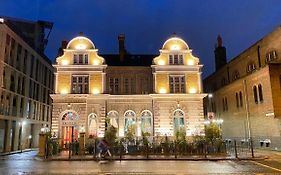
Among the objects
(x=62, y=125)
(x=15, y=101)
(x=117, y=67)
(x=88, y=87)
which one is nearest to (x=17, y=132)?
(x=15, y=101)

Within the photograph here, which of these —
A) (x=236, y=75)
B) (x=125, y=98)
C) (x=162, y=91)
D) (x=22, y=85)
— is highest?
(x=236, y=75)

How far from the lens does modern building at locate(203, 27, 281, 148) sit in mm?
28734

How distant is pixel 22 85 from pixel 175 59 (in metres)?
22.6

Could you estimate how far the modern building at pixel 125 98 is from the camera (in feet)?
100

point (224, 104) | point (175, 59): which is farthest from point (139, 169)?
point (224, 104)

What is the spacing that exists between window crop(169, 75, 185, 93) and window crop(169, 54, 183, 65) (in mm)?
1678

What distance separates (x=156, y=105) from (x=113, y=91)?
611 centimetres

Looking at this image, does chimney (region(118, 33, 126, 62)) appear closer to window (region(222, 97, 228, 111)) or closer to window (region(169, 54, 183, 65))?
window (region(169, 54, 183, 65))

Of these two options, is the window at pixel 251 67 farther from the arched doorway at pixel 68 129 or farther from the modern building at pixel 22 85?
the modern building at pixel 22 85

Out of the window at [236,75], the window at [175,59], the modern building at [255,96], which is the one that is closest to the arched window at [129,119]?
the window at [175,59]

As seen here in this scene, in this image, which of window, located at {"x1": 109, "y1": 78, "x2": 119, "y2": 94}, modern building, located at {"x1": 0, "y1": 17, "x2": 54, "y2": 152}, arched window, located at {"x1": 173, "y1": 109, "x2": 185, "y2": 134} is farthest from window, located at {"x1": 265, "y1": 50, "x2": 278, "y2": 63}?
modern building, located at {"x1": 0, "y1": 17, "x2": 54, "y2": 152}

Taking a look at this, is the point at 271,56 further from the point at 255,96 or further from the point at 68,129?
the point at 68,129

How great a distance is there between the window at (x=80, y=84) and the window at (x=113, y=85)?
11.9ft

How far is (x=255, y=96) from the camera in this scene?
3272 cm
